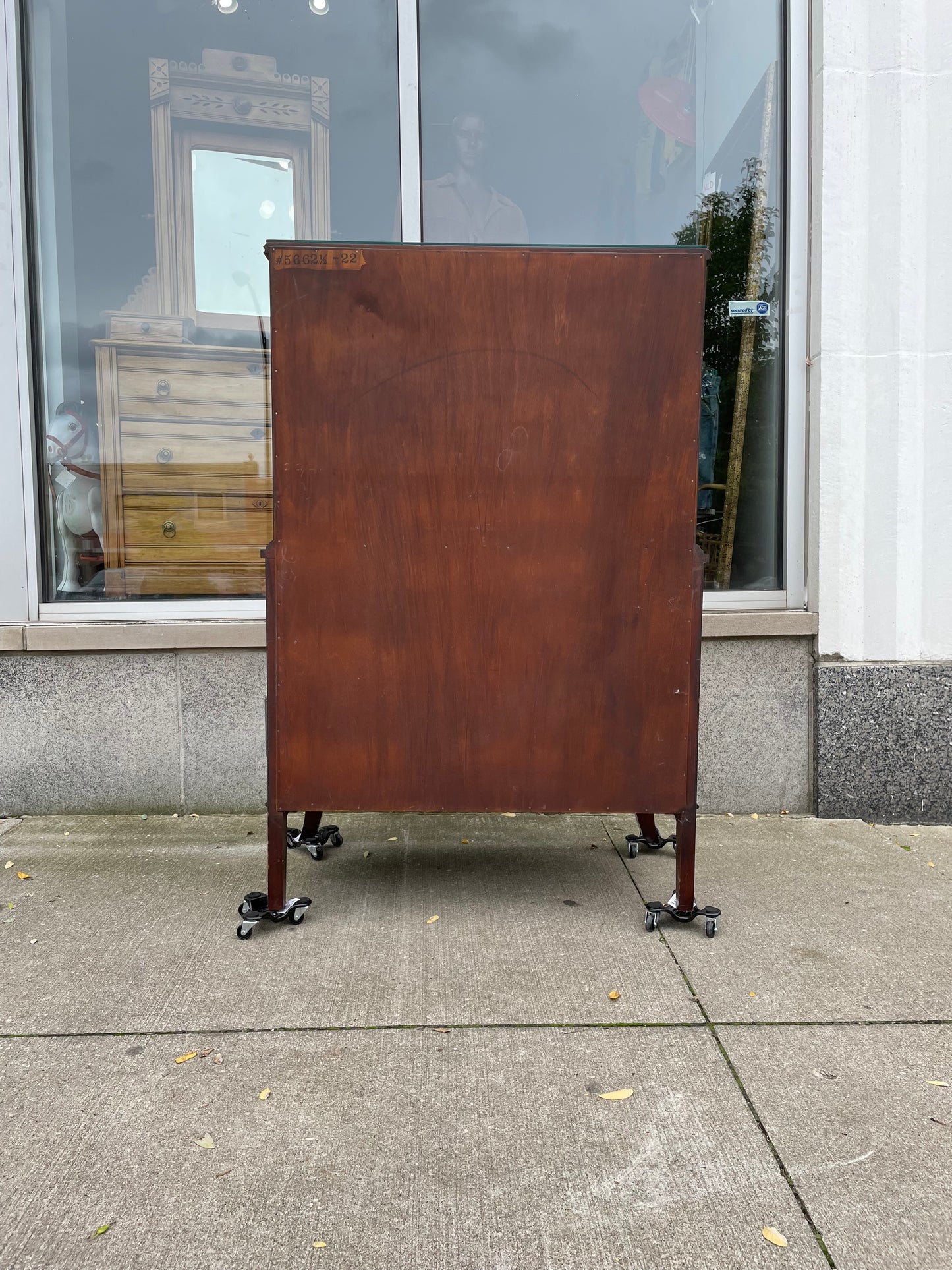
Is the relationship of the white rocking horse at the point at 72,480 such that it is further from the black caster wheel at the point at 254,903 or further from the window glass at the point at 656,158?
the black caster wheel at the point at 254,903

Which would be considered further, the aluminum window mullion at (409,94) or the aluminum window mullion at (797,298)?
the aluminum window mullion at (409,94)

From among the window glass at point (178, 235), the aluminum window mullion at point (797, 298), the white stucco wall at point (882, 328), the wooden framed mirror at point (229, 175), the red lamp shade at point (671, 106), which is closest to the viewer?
the white stucco wall at point (882, 328)

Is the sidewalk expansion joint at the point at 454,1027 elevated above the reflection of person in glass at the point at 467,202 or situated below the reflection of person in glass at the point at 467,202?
below

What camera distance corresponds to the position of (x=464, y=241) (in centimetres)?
447

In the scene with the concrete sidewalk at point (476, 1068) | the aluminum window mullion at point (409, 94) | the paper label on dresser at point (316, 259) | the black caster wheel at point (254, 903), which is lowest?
the concrete sidewalk at point (476, 1068)

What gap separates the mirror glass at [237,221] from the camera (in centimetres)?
442

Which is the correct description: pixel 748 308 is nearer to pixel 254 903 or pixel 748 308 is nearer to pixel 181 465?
pixel 181 465

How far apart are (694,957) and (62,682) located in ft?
9.33

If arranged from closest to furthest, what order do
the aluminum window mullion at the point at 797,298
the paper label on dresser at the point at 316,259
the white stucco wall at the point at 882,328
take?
the paper label on dresser at the point at 316,259, the white stucco wall at the point at 882,328, the aluminum window mullion at the point at 797,298

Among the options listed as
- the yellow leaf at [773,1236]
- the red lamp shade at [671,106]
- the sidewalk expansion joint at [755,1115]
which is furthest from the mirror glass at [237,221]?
the yellow leaf at [773,1236]

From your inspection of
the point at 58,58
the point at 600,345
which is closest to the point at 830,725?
the point at 600,345

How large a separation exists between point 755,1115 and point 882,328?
3.29 meters

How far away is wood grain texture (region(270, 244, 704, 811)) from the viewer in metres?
2.61

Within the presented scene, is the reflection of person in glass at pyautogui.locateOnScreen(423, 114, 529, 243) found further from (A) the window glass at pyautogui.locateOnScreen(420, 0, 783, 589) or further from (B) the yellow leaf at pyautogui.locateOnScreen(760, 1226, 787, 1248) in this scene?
(B) the yellow leaf at pyautogui.locateOnScreen(760, 1226, 787, 1248)
